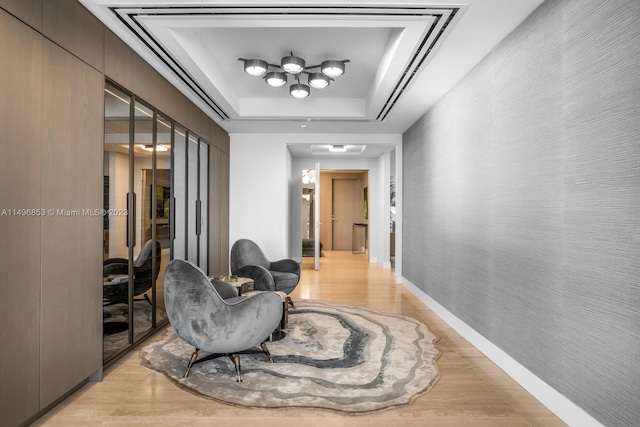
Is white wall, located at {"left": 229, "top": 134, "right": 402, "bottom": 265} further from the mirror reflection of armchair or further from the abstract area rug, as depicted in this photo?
the mirror reflection of armchair

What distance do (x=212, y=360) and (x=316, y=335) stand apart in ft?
3.55

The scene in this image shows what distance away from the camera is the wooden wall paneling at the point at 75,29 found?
2.28 meters

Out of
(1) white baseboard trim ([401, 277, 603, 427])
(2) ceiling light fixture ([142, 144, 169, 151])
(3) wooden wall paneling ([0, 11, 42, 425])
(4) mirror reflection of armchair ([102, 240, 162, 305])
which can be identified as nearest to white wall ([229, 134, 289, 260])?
(2) ceiling light fixture ([142, 144, 169, 151])

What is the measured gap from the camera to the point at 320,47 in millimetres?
3902

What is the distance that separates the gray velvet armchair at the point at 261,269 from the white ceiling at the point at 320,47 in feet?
6.50

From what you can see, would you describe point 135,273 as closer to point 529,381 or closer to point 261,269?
point 261,269

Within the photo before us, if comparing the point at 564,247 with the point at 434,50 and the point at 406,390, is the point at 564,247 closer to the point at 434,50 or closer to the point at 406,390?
the point at 406,390

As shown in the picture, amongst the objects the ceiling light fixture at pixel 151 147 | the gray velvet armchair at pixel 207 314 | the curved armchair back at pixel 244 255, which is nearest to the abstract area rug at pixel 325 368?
the gray velvet armchair at pixel 207 314

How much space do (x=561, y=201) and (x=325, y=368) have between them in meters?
2.08

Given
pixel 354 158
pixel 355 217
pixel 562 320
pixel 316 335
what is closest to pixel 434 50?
pixel 562 320

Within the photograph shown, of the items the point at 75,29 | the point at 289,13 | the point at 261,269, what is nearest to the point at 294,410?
the point at 261,269

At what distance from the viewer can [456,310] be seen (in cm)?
406

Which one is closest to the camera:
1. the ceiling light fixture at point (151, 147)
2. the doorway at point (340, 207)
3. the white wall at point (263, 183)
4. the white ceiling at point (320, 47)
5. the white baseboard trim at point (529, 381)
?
the white baseboard trim at point (529, 381)

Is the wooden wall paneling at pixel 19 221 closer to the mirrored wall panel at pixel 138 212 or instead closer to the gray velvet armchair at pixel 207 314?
the mirrored wall panel at pixel 138 212
